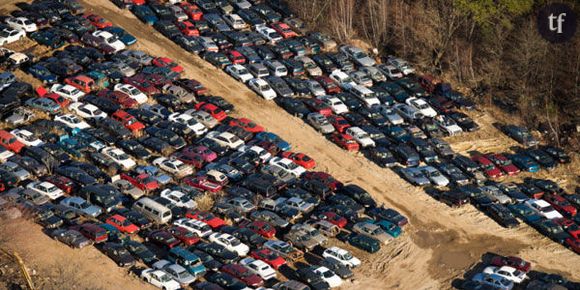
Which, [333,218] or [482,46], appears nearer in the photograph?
[333,218]

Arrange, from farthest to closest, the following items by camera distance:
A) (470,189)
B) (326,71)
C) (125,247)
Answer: (326,71)
(470,189)
(125,247)

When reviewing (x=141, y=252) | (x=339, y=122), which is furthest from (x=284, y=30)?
(x=141, y=252)

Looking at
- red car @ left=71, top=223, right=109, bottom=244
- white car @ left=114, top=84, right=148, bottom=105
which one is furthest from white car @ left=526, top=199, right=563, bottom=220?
white car @ left=114, top=84, right=148, bottom=105

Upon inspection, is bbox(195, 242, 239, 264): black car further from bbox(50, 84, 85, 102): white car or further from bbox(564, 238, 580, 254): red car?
bbox(564, 238, 580, 254): red car

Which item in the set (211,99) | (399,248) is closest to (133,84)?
(211,99)

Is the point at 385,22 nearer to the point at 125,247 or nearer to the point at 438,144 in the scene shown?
the point at 438,144

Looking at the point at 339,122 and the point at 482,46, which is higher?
the point at 482,46

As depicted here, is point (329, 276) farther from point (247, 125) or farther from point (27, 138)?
point (27, 138)
